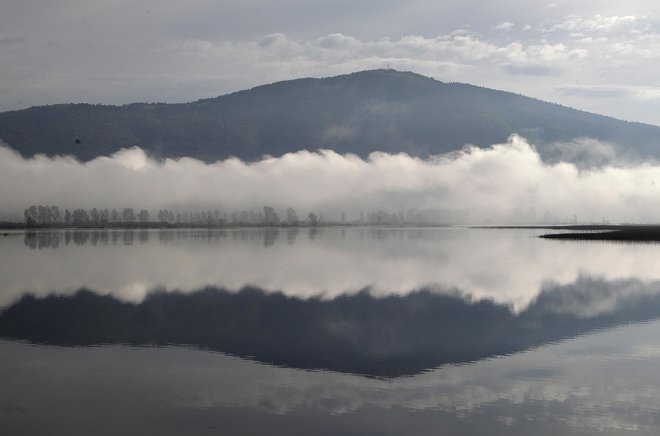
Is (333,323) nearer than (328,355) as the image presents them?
No

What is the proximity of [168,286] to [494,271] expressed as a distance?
42855mm

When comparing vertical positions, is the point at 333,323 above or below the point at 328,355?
below

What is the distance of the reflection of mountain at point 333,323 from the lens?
38.1 m

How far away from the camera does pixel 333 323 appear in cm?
4806

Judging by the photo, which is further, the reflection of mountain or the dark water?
the reflection of mountain

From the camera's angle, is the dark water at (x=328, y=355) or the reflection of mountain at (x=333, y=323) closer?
the dark water at (x=328, y=355)

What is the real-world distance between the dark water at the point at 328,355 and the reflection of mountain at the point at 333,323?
0.17 meters

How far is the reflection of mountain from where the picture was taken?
125 feet

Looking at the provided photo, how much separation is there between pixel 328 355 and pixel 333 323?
11.0 m

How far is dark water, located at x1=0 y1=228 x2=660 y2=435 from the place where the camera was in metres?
25.1

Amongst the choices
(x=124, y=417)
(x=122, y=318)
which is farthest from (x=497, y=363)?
(x=122, y=318)

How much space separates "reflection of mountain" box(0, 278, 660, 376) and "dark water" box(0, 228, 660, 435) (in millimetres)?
175

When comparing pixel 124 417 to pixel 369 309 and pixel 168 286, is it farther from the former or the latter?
pixel 168 286

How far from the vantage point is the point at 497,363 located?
35.2m
